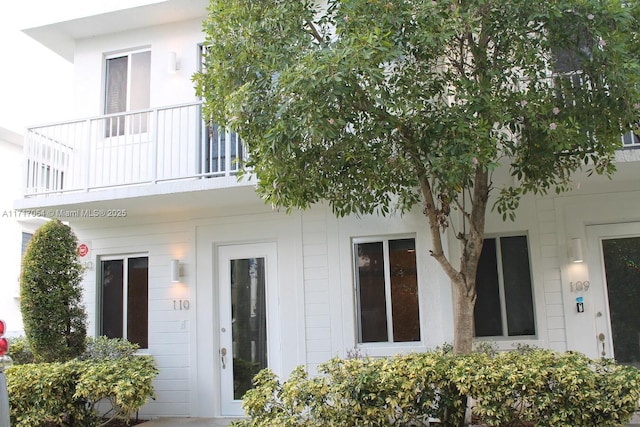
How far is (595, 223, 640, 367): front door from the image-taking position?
7.56 m

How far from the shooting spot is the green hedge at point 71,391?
7.15 meters

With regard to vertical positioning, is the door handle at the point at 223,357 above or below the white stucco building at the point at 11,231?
below

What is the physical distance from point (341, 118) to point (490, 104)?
1.36m

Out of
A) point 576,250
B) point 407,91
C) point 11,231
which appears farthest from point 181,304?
point 11,231

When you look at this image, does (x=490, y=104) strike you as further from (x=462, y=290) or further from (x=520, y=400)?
(x=520, y=400)

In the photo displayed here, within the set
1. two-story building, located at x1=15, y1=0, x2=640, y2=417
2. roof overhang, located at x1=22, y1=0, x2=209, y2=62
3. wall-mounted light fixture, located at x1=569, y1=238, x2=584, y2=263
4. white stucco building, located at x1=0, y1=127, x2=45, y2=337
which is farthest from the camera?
white stucco building, located at x1=0, y1=127, x2=45, y2=337

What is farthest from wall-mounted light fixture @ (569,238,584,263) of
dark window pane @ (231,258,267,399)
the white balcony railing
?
the white balcony railing

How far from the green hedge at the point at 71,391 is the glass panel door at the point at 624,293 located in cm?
597

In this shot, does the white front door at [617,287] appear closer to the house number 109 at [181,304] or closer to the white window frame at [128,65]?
the house number 109 at [181,304]

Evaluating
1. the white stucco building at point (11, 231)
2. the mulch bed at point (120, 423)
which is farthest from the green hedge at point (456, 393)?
the white stucco building at point (11, 231)

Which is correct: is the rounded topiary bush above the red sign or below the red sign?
below

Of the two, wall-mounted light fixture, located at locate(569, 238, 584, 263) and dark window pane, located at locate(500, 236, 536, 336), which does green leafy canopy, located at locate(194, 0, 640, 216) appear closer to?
wall-mounted light fixture, located at locate(569, 238, 584, 263)

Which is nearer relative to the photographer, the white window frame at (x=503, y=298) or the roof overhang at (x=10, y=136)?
the white window frame at (x=503, y=298)

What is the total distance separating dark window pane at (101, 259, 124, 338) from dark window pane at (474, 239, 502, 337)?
5496 millimetres
